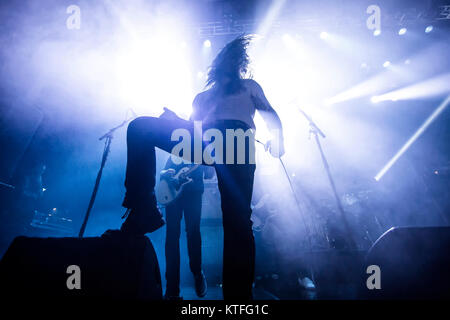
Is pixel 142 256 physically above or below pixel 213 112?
below

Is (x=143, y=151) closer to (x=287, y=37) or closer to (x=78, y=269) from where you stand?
(x=78, y=269)

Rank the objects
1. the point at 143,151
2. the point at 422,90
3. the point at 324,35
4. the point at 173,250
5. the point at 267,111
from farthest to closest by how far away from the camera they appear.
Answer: the point at 422,90
the point at 324,35
the point at 173,250
the point at 267,111
the point at 143,151

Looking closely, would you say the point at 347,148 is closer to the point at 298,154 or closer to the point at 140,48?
the point at 298,154

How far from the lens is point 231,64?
6.40 feet

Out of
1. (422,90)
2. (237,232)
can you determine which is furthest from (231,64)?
(422,90)

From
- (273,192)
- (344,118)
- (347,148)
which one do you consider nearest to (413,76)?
(344,118)

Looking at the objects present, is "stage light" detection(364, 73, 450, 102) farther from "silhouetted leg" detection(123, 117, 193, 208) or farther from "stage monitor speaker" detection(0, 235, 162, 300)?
"stage monitor speaker" detection(0, 235, 162, 300)

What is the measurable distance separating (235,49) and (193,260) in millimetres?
2451

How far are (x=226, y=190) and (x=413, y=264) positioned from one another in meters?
1.22

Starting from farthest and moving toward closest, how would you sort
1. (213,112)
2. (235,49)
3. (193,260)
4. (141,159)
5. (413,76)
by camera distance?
(413,76)
(193,260)
(235,49)
(213,112)
(141,159)

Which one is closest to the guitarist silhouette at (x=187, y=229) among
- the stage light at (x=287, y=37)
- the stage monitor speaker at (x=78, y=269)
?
the stage monitor speaker at (x=78, y=269)

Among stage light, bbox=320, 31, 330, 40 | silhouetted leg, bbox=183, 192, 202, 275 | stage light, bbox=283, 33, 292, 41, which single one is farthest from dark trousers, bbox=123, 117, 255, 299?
stage light, bbox=320, 31, 330, 40
